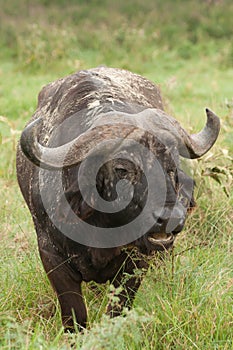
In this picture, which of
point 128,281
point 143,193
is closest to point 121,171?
point 143,193

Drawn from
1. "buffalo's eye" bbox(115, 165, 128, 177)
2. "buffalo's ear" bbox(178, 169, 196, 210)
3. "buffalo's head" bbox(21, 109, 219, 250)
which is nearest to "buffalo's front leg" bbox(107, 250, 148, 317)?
"buffalo's head" bbox(21, 109, 219, 250)

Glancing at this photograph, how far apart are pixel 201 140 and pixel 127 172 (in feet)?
2.16

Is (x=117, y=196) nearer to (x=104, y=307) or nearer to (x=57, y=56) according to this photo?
(x=104, y=307)

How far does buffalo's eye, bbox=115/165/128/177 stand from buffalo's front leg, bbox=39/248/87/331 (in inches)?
28.7

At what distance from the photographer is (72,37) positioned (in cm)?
1318

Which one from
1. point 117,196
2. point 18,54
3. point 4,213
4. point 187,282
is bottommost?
point 18,54

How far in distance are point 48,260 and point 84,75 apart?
107 cm

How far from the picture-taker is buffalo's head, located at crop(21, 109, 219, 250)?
3.13m

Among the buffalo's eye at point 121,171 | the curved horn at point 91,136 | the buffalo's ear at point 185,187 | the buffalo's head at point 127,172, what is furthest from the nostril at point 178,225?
the curved horn at point 91,136

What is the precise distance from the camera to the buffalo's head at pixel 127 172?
10.3ft

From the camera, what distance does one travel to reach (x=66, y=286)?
12.3ft

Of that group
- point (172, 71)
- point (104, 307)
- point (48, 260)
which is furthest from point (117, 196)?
point (172, 71)

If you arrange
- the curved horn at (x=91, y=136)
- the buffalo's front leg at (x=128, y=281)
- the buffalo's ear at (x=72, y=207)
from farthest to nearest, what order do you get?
1. the buffalo's front leg at (x=128, y=281)
2. the buffalo's ear at (x=72, y=207)
3. the curved horn at (x=91, y=136)

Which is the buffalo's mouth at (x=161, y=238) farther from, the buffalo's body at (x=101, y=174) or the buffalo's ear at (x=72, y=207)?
the buffalo's ear at (x=72, y=207)
